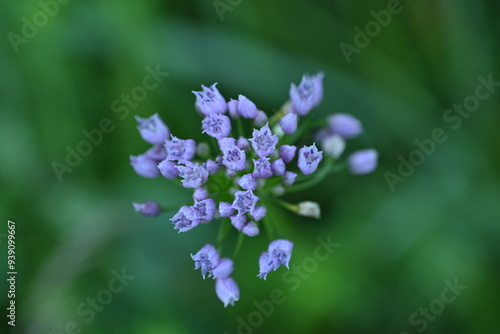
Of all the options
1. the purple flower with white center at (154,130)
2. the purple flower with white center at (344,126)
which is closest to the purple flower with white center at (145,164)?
the purple flower with white center at (154,130)

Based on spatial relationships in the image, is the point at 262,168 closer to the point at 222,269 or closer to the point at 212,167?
the point at 212,167

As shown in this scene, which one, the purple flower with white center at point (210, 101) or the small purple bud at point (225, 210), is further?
the purple flower with white center at point (210, 101)

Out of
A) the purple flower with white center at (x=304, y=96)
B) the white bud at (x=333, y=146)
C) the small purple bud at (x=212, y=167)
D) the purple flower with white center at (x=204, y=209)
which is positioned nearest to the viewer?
the purple flower with white center at (x=204, y=209)

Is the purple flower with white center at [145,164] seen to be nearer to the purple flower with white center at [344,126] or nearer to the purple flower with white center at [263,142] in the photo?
Answer: the purple flower with white center at [263,142]

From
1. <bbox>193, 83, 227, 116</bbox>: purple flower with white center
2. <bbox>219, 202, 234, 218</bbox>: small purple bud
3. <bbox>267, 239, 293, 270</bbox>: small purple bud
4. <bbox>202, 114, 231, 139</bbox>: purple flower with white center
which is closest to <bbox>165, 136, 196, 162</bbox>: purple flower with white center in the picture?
<bbox>202, 114, 231, 139</bbox>: purple flower with white center

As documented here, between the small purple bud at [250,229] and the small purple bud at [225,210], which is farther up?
the small purple bud at [225,210]

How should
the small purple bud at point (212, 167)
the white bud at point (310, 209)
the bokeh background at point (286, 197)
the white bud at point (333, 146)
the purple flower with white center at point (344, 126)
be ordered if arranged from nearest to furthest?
1. the small purple bud at point (212, 167)
2. the white bud at point (310, 209)
3. the white bud at point (333, 146)
4. the purple flower with white center at point (344, 126)
5. the bokeh background at point (286, 197)

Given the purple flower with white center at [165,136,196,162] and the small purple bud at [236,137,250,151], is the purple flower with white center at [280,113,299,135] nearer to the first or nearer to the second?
the small purple bud at [236,137,250,151]
